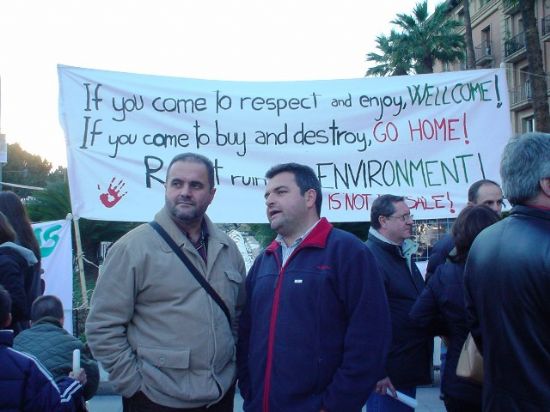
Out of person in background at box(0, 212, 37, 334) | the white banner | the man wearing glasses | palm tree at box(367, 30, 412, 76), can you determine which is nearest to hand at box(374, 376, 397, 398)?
the man wearing glasses

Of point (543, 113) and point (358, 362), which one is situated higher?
point (543, 113)

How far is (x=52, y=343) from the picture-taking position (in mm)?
3596

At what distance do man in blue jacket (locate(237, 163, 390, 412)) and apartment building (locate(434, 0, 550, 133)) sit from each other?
31.5m

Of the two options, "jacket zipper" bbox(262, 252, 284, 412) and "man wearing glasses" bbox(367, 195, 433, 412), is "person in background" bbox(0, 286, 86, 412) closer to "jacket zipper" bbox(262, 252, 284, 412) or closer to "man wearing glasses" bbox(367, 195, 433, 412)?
"jacket zipper" bbox(262, 252, 284, 412)

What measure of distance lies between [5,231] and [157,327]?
4.46 feet

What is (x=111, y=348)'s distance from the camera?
271cm

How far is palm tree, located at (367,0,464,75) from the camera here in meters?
31.5

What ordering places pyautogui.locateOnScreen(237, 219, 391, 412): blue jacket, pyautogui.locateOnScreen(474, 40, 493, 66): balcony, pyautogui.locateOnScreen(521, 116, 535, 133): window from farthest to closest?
pyautogui.locateOnScreen(474, 40, 493, 66): balcony, pyautogui.locateOnScreen(521, 116, 535, 133): window, pyautogui.locateOnScreen(237, 219, 391, 412): blue jacket

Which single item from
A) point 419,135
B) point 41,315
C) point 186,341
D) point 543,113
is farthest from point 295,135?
point 543,113

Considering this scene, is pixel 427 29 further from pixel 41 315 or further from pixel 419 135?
pixel 41 315

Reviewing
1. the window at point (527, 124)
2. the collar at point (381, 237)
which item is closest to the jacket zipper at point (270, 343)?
the collar at point (381, 237)

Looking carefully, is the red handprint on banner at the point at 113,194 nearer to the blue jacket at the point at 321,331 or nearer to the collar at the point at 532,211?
the blue jacket at the point at 321,331

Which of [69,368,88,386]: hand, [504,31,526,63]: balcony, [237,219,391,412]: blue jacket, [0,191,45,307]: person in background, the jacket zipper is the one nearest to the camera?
[237,219,391,412]: blue jacket

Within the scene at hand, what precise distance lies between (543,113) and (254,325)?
14083 mm
